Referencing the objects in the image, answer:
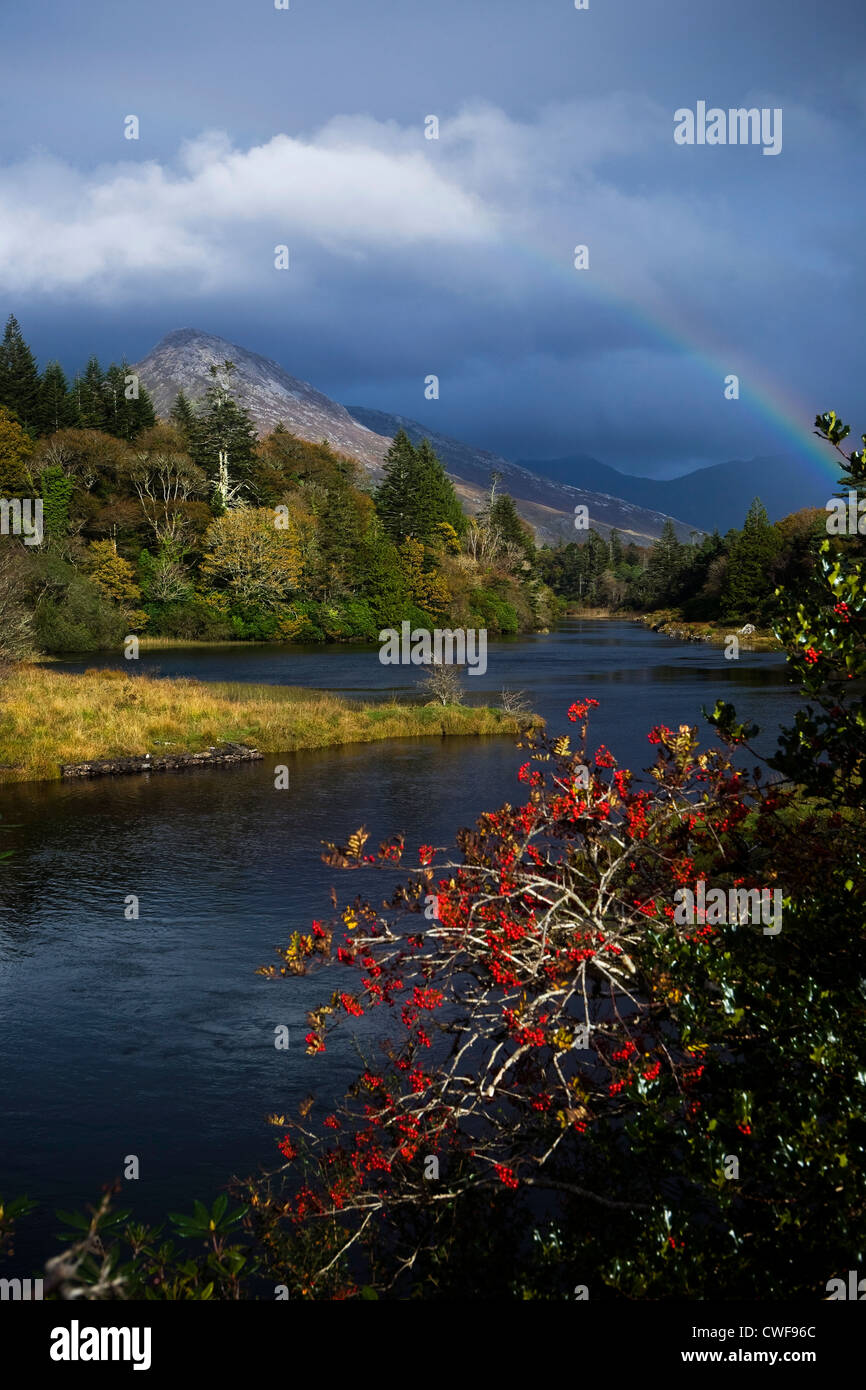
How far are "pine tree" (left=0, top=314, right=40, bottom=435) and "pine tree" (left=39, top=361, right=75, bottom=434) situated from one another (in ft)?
2.01

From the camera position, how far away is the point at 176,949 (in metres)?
16.3

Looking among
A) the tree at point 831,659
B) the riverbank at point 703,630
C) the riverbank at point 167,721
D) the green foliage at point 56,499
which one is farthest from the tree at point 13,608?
the riverbank at point 703,630

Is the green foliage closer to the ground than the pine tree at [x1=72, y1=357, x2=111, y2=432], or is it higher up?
closer to the ground

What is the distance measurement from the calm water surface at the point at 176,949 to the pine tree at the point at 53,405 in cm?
8147

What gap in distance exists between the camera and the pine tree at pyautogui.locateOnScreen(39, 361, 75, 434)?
104 m

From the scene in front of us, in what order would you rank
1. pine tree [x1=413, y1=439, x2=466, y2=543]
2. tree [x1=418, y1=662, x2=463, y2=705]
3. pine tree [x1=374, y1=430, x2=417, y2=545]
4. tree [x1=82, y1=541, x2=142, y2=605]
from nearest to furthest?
tree [x1=418, y1=662, x2=463, y2=705] < tree [x1=82, y1=541, x2=142, y2=605] < pine tree [x1=374, y1=430, x2=417, y2=545] < pine tree [x1=413, y1=439, x2=466, y2=543]

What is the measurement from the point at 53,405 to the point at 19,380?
4.58m

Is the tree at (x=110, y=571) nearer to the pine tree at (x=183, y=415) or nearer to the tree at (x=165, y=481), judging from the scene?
the tree at (x=165, y=481)

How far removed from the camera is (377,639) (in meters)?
102

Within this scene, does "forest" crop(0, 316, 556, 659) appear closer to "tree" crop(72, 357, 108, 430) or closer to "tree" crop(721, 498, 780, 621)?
"tree" crop(72, 357, 108, 430)

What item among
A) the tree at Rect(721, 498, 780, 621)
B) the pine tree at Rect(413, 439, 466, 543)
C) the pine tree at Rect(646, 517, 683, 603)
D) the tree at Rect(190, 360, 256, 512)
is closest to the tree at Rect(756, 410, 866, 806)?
the tree at Rect(190, 360, 256, 512)
